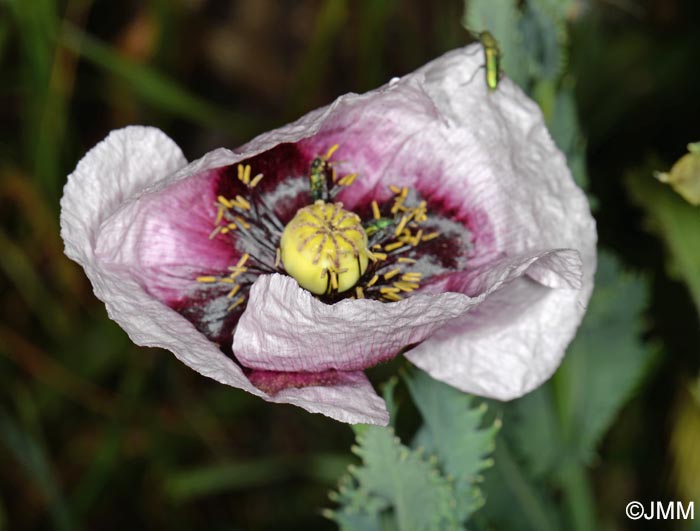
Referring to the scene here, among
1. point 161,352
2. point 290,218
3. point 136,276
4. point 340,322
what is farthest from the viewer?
point 161,352

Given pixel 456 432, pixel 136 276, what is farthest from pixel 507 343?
pixel 136 276

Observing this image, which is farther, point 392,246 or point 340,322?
point 392,246

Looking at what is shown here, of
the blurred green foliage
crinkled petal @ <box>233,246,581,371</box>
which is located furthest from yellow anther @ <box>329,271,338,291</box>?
the blurred green foliage

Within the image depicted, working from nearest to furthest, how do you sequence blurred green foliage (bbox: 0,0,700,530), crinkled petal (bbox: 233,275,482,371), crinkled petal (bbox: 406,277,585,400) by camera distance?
crinkled petal (bbox: 233,275,482,371) < crinkled petal (bbox: 406,277,585,400) < blurred green foliage (bbox: 0,0,700,530)

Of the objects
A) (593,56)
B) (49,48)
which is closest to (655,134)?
(593,56)

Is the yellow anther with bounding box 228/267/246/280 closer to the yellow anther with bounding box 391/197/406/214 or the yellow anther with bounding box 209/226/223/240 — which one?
the yellow anther with bounding box 209/226/223/240

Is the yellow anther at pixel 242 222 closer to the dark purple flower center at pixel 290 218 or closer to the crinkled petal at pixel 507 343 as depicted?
the dark purple flower center at pixel 290 218

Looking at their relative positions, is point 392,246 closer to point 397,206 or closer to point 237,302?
point 397,206
